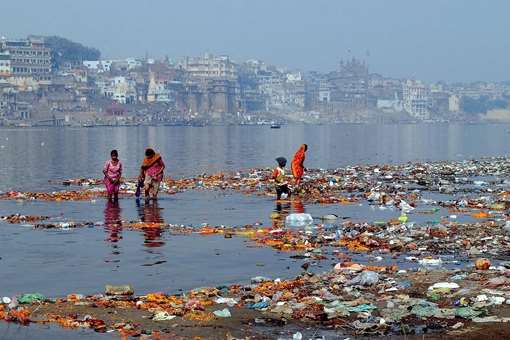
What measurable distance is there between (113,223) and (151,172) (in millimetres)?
4195

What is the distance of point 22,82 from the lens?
179125mm

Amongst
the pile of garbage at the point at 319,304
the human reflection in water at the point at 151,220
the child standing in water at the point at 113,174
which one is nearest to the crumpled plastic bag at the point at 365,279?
the pile of garbage at the point at 319,304

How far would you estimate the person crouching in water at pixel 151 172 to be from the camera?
68.3ft

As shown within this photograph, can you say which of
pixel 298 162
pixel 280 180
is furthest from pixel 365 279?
pixel 298 162

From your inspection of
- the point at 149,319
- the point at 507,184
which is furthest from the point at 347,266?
the point at 507,184

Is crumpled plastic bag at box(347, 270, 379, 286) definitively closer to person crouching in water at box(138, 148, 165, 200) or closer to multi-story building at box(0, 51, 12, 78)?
person crouching in water at box(138, 148, 165, 200)

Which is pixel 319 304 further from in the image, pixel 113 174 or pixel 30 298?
pixel 113 174

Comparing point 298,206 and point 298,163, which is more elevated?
point 298,163

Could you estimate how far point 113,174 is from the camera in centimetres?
2077

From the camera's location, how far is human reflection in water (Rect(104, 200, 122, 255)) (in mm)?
14820

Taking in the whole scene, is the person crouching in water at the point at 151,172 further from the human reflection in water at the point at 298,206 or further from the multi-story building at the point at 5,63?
the multi-story building at the point at 5,63


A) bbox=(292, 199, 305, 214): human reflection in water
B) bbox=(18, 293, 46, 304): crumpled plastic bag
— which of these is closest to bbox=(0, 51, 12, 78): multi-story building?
bbox=(292, 199, 305, 214): human reflection in water

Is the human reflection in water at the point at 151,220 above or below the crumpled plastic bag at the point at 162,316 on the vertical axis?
below

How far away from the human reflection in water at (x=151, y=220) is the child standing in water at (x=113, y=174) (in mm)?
664
